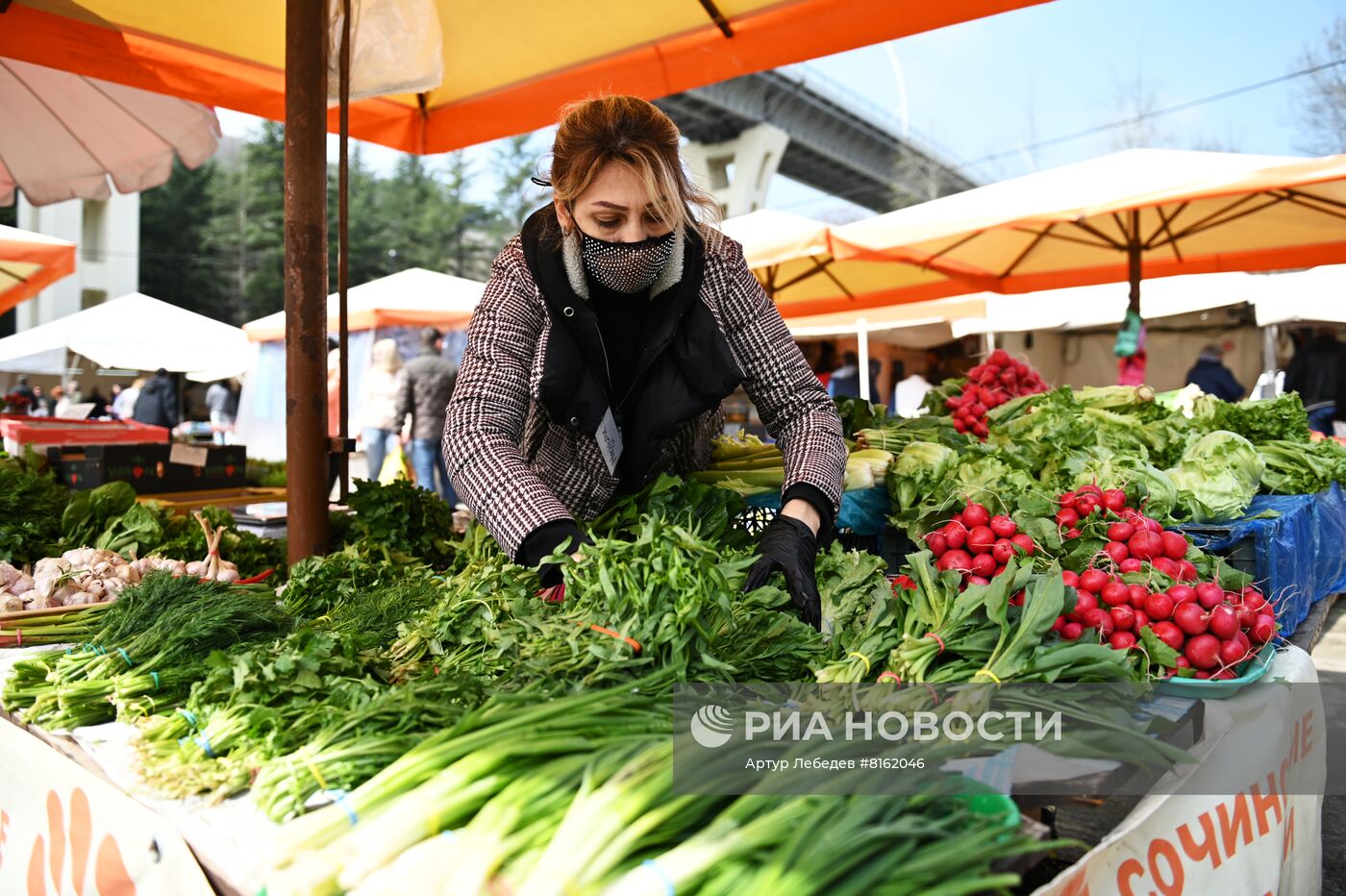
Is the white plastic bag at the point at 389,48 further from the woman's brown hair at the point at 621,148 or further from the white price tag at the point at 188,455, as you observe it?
the white price tag at the point at 188,455

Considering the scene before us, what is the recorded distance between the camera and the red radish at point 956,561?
2.47m

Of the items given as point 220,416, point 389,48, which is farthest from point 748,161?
point 389,48

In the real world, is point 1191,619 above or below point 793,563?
below

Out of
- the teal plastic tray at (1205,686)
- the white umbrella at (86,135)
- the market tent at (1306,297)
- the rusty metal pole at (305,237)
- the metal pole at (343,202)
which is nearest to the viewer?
the teal plastic tray at (1205,686)

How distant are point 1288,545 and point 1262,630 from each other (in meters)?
1.14

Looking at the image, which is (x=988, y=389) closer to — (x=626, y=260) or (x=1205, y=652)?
(x=1205, y=652)

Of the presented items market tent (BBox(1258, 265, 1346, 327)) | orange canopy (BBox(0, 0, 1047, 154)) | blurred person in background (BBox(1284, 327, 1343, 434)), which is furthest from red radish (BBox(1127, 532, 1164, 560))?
market tent (BBox(1258, 265, 1346, 327))

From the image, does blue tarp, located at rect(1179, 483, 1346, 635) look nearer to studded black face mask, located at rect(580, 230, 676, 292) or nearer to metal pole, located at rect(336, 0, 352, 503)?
studded black face mask, located at rect(580, 230, 676, 292)

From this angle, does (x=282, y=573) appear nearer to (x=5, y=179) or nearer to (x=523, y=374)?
(x=523, y=374)

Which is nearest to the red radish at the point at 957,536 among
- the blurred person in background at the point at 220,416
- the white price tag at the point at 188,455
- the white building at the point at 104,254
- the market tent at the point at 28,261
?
the white price tag at the point at 188,455

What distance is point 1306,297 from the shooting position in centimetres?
1018

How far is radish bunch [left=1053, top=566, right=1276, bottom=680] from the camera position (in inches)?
82.0

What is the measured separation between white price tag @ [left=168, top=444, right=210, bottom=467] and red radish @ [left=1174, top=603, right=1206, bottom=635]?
5019 mm

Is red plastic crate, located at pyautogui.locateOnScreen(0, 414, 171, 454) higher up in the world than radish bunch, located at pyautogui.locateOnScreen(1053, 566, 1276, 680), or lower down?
higher up
